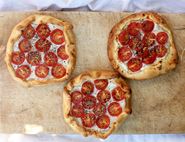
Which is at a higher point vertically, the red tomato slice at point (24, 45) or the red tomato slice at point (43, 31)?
the red tomato slice at point (43, 31)

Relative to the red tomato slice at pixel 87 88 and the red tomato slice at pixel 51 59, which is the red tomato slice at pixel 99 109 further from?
the red tomato slice at pixel 51 59

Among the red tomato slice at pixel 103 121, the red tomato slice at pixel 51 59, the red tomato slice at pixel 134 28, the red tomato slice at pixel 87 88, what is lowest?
the red tomato slice at pixel 103 121

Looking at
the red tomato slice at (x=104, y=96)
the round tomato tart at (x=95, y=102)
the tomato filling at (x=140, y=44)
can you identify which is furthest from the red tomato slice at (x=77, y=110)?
the tomato filling at (x=140, y=44)

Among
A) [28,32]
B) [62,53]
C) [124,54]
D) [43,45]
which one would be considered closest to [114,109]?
[124,54]

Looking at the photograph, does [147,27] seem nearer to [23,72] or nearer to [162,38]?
[162,38]

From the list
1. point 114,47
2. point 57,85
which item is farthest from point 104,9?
point 57,85
